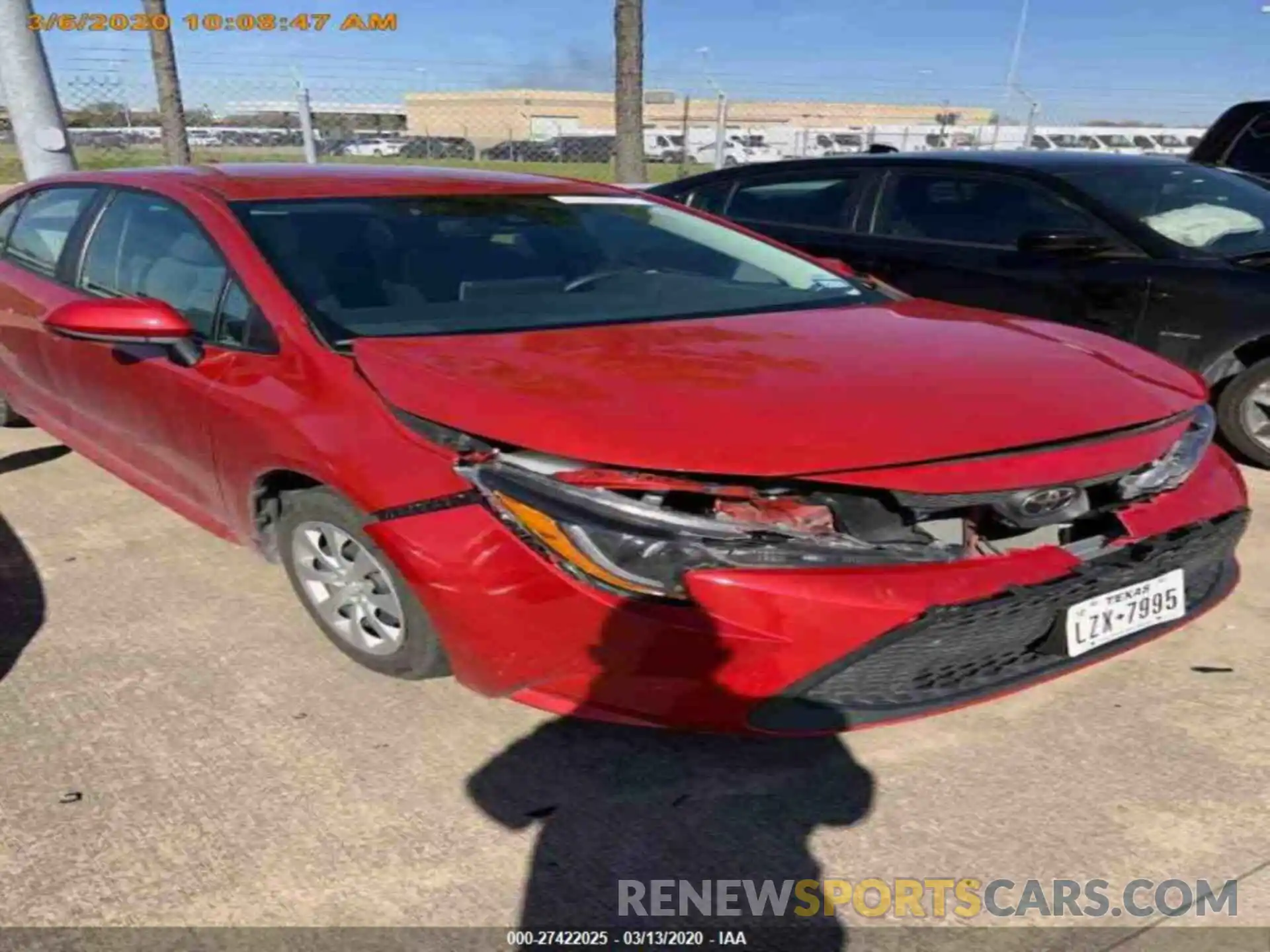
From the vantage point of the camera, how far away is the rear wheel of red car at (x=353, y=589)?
2389mm

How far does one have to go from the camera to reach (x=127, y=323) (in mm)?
2744

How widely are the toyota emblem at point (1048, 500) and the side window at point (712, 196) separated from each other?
14.0 ft

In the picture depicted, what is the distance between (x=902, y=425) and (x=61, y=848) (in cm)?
195

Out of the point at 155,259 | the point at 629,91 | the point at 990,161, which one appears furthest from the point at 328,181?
the point at 629,91

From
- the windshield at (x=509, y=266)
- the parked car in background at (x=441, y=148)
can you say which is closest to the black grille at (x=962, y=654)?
the windshield at (x=509, y=266)

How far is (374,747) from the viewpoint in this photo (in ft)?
7.96

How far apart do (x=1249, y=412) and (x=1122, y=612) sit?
281 centimetres

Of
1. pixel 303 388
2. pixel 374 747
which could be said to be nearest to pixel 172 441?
pixel 303 388

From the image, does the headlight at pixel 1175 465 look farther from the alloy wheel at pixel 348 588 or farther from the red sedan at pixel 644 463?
the alloy wheel at pixel 348 588

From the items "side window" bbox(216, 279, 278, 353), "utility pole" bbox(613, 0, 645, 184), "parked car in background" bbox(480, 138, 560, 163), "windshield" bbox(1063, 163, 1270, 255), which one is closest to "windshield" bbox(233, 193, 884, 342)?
"side window" bbox(216, 279, 278, 353)

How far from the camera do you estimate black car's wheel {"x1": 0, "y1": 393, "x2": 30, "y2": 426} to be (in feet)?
15.7

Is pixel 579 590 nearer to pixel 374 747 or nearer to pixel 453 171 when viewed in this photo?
pixel 374 747

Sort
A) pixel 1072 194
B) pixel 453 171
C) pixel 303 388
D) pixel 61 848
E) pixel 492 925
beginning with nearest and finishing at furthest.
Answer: pixel 492 925 < pixel 61 848 < pixel 303 388 < pixel 453 171 < pixel 1072 194

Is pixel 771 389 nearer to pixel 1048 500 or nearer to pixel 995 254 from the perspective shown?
pixel 1048 500
